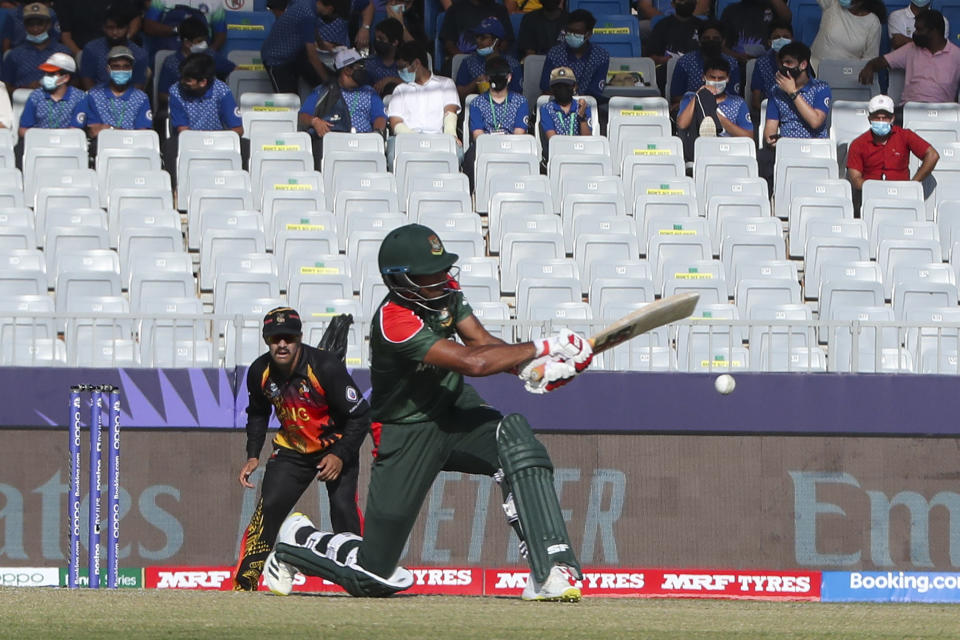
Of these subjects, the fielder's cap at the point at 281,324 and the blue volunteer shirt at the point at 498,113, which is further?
the blue volunteer shirt at the point at 498,113

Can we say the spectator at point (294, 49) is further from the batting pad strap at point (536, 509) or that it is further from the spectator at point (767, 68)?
the batting pad strap at point (536, 509)

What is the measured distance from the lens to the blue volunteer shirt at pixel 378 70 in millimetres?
Result: 17156

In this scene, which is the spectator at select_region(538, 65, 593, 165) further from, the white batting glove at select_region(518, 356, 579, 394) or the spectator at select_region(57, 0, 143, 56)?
the white batting glove at select_region(518, 356, 579, 394)

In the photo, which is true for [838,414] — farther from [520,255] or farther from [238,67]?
[238,67]

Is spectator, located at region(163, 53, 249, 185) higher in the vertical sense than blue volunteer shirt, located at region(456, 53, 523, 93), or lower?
lower

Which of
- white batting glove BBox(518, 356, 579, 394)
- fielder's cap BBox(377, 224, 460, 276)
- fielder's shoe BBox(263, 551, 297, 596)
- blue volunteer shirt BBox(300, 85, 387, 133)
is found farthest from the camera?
blue volunteer shirt BBox(300, 85, 387, 133)

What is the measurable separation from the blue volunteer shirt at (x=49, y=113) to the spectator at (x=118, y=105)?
0.13m

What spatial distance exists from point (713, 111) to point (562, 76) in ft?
5.13

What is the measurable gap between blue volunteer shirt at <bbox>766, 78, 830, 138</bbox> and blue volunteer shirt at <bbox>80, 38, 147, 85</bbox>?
6.12m

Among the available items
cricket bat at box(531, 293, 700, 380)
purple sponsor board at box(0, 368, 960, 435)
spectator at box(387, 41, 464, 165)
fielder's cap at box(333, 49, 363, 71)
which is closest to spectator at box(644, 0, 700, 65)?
spectator at box(387, 41, 464, 165)

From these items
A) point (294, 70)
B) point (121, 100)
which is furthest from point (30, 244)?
point (294, 70)

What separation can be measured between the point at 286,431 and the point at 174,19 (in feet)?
28.5

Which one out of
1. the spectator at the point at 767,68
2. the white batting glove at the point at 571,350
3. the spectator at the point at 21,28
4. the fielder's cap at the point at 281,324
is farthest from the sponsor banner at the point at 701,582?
the spectator at the point at 21,28

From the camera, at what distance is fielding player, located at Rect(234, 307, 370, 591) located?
31.9 feet
